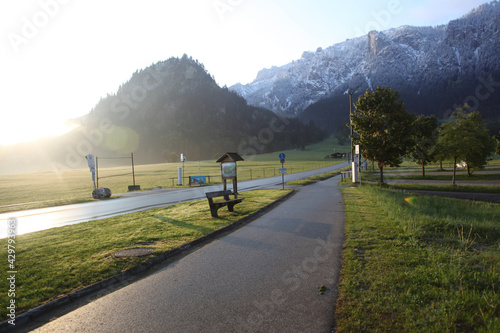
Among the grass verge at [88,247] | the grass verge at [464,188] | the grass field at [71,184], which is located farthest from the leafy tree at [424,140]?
the grass verge at [88,247]

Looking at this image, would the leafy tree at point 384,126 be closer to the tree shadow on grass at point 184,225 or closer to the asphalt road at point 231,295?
the asphalt road at point 231,295

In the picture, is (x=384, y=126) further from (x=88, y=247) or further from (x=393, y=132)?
(x=88, y=247)

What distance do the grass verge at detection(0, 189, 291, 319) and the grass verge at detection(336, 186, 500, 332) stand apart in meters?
4.51

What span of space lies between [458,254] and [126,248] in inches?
304

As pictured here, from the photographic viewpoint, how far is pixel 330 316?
364 cm

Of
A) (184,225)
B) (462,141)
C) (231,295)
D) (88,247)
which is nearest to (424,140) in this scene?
(462,141)

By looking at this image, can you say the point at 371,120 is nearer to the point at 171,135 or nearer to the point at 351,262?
the point at 351,262

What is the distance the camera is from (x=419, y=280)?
4.44 metres

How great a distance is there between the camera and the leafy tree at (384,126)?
20.7 m

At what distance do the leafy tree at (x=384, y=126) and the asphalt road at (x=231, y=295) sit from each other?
16292 millimetres

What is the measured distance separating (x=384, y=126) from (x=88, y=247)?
2143 centimetres

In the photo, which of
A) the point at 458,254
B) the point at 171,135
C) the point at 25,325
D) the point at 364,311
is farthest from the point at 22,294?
the point at 171,135

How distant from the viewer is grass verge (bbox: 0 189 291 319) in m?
4.90

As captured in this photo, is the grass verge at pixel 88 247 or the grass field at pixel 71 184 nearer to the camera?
the grass verge at pixel 88 247
